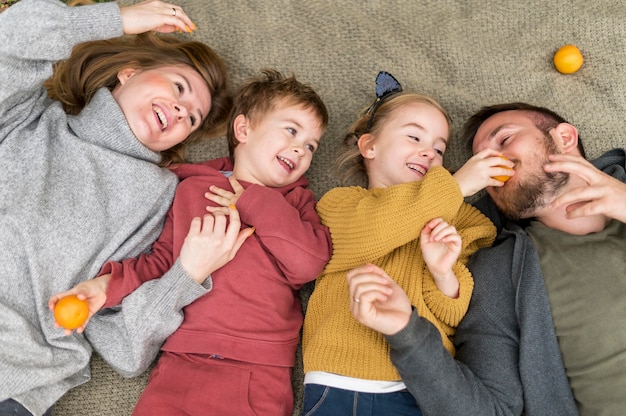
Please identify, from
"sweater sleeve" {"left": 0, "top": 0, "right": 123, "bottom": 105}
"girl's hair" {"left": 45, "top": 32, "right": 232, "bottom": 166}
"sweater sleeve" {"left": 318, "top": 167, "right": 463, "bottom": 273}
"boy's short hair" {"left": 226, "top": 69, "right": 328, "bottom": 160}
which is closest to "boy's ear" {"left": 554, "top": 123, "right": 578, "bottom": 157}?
"sweater sleeve" {"left": 318, "top": 167, "right": 463, "bottom": 273}

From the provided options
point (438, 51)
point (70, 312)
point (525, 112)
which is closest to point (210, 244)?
point (70, 312)

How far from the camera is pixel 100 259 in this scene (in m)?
1.60

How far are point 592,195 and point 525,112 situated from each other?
1.38 ft

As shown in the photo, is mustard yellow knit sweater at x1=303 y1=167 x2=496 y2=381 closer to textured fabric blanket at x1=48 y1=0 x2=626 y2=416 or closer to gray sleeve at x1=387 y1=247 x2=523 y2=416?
gray sleeve at x1=387 y1=247 x2=523 y2=416

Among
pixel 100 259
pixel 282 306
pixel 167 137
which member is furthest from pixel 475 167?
pixel 100 259

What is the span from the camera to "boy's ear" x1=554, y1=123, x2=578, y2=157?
66.8 inches

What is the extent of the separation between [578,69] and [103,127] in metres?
1.69

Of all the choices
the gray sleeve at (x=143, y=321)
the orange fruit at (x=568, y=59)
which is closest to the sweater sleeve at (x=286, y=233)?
the gray sleeve at (x=143, y=321)

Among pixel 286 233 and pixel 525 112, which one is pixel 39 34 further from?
pixel 525 112

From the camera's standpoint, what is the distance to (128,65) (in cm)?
190

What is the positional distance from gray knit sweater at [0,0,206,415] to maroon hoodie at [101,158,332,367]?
6cm

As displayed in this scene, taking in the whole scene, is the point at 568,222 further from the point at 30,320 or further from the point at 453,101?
the point at 30,320

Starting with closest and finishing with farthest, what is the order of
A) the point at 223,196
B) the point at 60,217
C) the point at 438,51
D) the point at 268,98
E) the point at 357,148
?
the point at 60,217
the point at 223,196
the point at 268,98
the point at 357,148
the point at 438,51

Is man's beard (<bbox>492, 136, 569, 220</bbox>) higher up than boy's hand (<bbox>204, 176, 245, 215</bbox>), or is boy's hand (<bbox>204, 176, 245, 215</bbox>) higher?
man's beard (<bbox>492, 136, 569, 220</bbox>)
